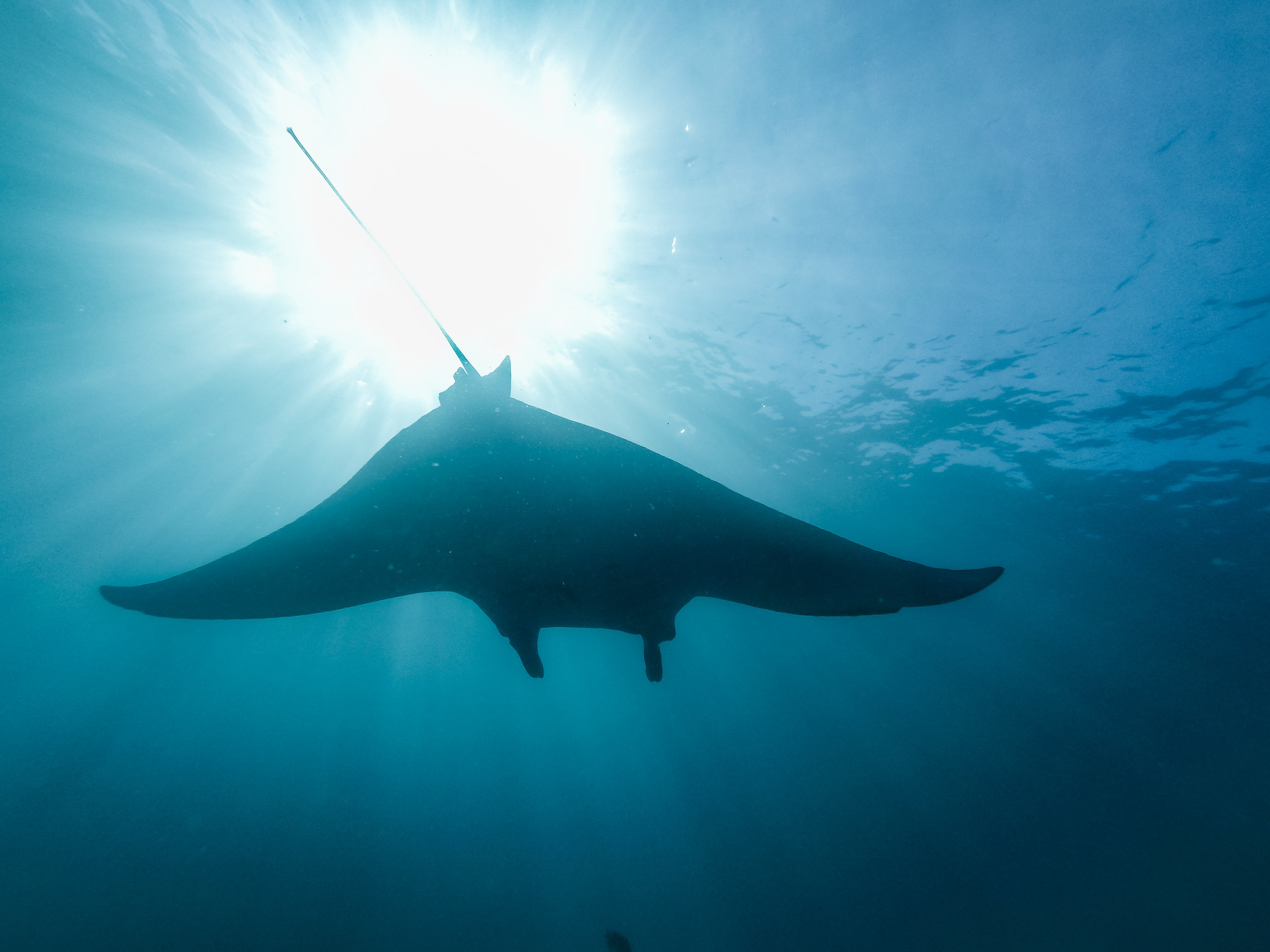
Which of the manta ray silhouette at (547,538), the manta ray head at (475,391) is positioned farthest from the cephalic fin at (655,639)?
the manta ray head at (475,391)

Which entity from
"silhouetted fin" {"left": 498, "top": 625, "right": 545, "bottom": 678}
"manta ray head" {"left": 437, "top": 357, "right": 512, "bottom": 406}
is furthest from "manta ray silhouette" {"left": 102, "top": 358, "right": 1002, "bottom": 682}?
"silhouetted fin" {"left": 498, "top": 625, "right": 545, "bottom": 678}

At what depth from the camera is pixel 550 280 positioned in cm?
1029

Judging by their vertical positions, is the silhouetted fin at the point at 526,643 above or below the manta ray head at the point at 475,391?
below

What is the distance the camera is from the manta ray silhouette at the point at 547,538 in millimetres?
3182

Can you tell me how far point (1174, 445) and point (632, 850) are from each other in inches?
1020

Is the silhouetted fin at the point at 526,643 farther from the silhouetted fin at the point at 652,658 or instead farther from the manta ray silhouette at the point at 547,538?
the silhouetted fin at the point at 652,658

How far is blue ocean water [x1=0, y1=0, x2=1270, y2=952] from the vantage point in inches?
290

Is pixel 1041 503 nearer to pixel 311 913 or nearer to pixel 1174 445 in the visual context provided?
pixel 1174 445

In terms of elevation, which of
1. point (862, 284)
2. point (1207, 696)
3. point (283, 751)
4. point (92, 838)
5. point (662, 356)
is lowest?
point (1207, 696)

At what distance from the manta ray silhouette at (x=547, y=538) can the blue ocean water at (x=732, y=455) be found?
7.05 m

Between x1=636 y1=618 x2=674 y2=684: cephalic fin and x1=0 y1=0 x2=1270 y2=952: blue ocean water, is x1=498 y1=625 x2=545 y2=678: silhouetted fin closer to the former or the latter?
x1=636 y1=618 x2=674 y2=684: cephalic fin

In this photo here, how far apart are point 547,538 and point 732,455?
13.4 m

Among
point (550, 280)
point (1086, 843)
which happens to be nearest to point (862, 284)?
point (550, 280)

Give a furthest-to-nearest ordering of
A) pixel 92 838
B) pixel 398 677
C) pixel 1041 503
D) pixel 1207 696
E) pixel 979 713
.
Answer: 1. pixel 398 677
2. pixel 979 713
3. pixel 1207 696
4. pixel 92 838
5. pixel 1041 503
